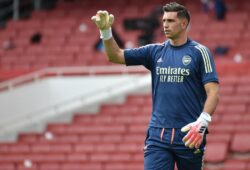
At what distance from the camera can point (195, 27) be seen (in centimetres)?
1820

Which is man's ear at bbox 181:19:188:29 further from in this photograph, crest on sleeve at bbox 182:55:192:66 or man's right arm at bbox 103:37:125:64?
man's right arm at bbox 103:37:125:64

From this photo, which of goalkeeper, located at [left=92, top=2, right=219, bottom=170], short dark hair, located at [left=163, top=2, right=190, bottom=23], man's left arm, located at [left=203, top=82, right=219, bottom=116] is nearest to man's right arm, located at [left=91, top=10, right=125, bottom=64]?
goalkeeper, located at [left=92, top=2, right=219, bottom=170]

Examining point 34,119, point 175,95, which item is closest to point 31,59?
point 34,119

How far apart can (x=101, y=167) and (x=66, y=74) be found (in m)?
3.88

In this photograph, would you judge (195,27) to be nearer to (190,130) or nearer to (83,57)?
(83,57)

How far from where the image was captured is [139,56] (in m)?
7.60

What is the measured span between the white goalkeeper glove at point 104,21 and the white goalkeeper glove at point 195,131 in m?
1.05

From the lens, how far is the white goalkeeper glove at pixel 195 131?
704 centimetres

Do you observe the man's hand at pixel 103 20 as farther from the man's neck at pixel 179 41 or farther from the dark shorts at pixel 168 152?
the dark shorts at pixel 168 152

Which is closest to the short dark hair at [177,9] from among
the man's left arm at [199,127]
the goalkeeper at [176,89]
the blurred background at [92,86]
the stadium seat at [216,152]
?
the goalkeeper at [176,89]

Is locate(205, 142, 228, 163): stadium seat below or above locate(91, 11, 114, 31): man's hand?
below

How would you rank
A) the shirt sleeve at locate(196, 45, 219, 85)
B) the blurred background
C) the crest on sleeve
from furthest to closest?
the blurred background
the crest on sleeve
the shirt sleeve at locate(196, 45, 219, 85)

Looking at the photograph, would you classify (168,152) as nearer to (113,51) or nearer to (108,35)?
(113,51)

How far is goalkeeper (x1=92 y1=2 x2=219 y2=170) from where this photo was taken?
24.2ft
